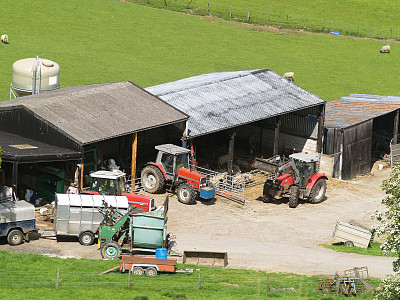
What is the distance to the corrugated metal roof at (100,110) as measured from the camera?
37.4 meters

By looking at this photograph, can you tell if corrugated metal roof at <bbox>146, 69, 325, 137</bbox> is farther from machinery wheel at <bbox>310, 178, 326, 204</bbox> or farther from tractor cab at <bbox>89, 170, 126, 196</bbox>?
tractor cab at <bbox>89, 170, 126, 196</bbox>

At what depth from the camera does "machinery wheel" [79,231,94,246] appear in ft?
104

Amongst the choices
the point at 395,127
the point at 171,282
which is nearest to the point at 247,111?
the point at 395,127

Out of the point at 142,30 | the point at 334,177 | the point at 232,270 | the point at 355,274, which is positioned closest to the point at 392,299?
the point at 355,274

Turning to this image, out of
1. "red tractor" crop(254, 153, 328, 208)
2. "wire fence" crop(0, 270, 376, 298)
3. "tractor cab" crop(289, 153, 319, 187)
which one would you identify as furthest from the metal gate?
"wire fence" crop(0, 270, 376, 298)

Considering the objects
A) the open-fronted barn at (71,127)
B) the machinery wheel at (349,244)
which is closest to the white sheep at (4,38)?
the open-fronted barn at (71,127)

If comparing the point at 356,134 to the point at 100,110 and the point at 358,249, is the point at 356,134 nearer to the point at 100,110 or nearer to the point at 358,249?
the point at 358,249

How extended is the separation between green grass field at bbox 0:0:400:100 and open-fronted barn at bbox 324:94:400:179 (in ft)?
30.1

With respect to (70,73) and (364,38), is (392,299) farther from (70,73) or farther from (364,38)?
(364,38)

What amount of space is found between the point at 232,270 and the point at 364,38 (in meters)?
57.8

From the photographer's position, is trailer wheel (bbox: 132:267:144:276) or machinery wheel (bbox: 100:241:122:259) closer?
trailer wheel (bbox: 132:267:144:276)

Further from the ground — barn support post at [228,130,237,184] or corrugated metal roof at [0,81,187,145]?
corrugated metal roof at [0,81,187,145]

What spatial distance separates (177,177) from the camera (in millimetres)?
39344

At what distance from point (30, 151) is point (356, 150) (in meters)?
23.3
